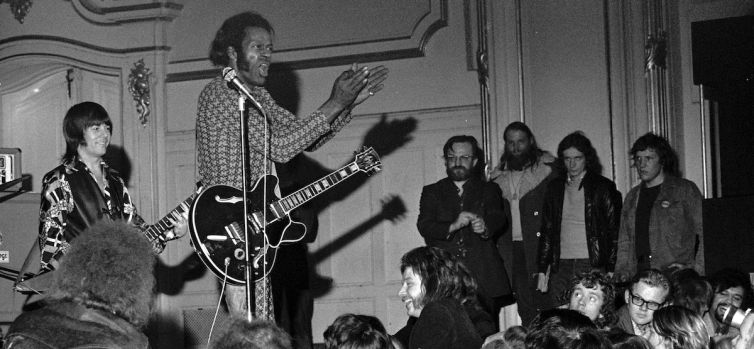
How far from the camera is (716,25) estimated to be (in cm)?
766

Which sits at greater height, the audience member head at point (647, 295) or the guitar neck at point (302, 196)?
the guitar neck at point (302, 196)

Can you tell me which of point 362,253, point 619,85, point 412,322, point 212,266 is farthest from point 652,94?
point 212,266

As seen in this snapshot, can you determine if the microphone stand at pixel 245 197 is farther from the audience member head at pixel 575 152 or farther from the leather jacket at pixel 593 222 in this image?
the audience member head at pixel 575 152

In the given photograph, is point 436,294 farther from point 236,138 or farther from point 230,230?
point 236,138

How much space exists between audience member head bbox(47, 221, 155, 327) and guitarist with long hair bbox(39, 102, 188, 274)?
187 cm

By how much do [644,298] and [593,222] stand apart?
1.42m

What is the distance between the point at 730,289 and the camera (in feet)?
20.6

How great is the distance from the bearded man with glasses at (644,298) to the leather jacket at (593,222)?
124cm

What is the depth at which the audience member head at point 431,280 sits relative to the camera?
5090mm

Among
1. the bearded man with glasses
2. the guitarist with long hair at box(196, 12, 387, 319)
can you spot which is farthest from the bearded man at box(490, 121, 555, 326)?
the guitarist with long hair at box(196, 12, 387, 319)

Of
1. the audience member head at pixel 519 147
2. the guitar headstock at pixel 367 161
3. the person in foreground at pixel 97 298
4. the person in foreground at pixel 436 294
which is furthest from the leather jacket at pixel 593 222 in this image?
the person in foreground at pixel 97 298

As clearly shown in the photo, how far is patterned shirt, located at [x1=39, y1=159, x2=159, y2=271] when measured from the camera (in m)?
5.17

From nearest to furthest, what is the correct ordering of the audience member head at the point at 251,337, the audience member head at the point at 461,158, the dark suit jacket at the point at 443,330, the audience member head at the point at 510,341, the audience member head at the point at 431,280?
the audience member head at the point at 251,337 < the audience member head at the point at 510,341 < the dark suit jacket at the point at 443,330 < the audience member head at the point at 431,280 < the audience member head at the point at 461,158

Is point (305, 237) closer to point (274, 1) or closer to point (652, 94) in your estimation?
point (652, 94)
